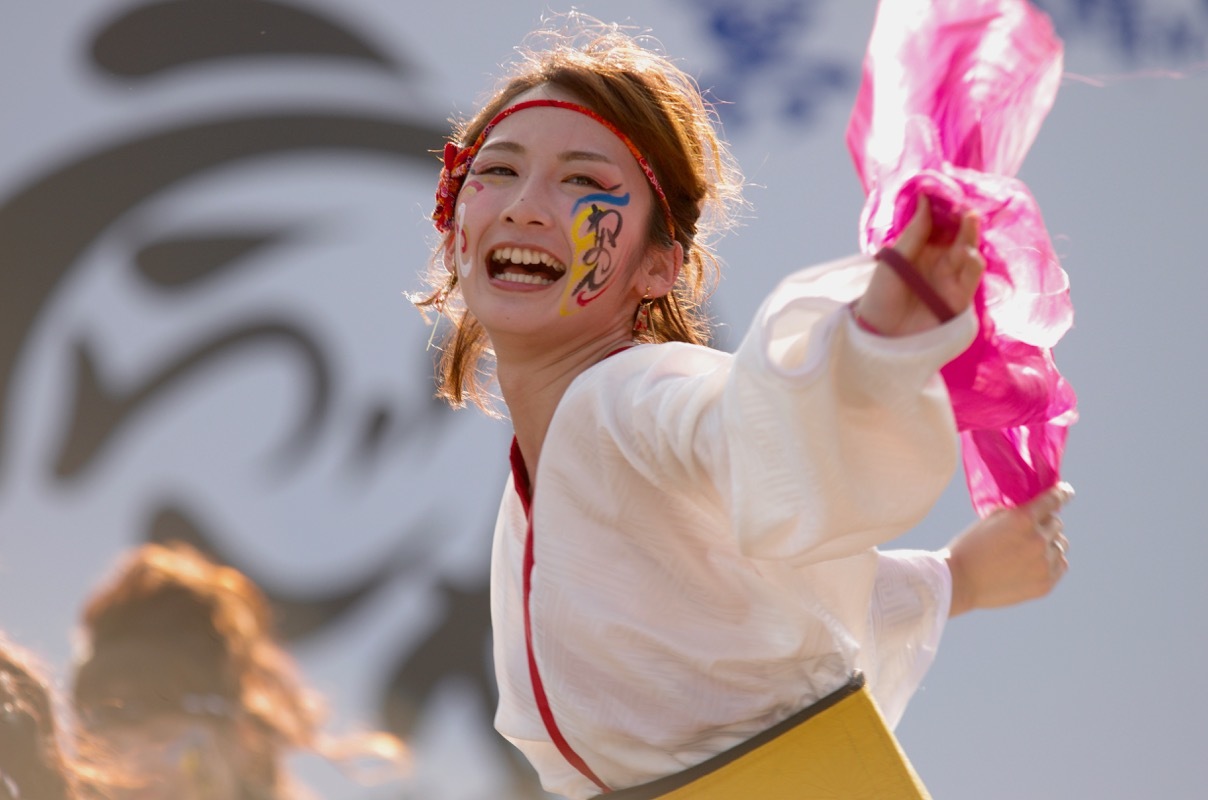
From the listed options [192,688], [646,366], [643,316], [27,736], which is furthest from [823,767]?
[192,688]

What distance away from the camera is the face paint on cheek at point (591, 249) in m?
1.02

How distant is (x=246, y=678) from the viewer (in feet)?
6.69

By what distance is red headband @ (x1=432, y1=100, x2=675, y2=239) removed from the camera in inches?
42.6

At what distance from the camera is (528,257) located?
3.42ft

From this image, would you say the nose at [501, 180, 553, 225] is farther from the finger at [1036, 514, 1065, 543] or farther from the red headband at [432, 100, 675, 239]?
the finger at [1036, 514, 1065, 543]

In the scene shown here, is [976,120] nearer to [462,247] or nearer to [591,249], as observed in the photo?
[591,249]

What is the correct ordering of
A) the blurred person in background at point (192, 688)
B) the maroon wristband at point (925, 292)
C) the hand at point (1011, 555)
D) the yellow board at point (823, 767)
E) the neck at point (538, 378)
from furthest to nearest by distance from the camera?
1. the blurred person in background at point (192, 688)
2. the hand at point (1011, 555)
3. the neck at point (538, 378)
4. the yellow board at point (823, 767)
5. the maroon wristband at point (925, 292)

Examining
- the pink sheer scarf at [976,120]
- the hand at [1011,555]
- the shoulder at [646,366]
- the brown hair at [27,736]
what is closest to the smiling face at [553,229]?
the shoulder at [646,366]

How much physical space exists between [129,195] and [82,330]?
0.28 metres

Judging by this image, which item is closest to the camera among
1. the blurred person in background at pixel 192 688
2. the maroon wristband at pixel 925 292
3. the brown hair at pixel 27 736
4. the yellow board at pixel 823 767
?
the maroon wristband at pixel 925 292

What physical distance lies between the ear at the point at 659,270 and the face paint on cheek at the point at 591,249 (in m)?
0.07

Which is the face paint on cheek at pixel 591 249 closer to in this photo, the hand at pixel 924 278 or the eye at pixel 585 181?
the eye at pixel 585 181

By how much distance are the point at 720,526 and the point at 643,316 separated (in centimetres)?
30

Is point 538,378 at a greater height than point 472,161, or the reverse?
point 472,161
